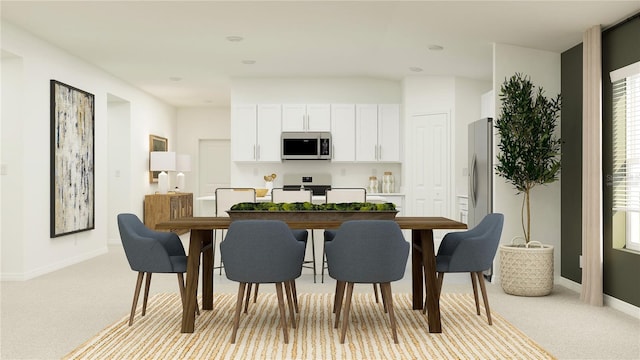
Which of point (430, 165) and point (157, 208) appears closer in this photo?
point (430, 165)

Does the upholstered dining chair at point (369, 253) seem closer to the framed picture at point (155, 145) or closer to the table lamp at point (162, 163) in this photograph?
the table lamp at point (162, 163)

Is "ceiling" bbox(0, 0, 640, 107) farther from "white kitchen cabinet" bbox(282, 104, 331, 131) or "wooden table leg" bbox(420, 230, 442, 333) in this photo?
"wooden table leg" bbox(420, 230, 442, 333)

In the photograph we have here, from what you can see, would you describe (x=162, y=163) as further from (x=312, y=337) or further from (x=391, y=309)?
(x=391, y=309)

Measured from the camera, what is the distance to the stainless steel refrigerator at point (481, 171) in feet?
20.1

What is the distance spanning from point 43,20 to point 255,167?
419 cm

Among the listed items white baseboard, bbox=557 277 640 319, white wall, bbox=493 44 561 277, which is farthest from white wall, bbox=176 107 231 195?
white baseboard, bbox=557 277 640 319

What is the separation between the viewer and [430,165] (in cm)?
862

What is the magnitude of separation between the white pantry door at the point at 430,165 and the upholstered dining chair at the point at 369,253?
16.0 feet

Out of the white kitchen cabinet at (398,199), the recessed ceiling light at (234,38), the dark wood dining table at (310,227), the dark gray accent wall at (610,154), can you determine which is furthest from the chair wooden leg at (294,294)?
the white kitchen cabinet at (398,199)

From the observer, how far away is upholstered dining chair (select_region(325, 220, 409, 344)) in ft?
12.2

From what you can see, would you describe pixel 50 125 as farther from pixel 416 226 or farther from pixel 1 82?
pixel 416 226

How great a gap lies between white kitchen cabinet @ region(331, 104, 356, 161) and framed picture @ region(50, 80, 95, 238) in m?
3.51

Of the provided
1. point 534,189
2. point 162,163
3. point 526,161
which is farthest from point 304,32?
point 162,163

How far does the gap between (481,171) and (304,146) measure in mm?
3288
